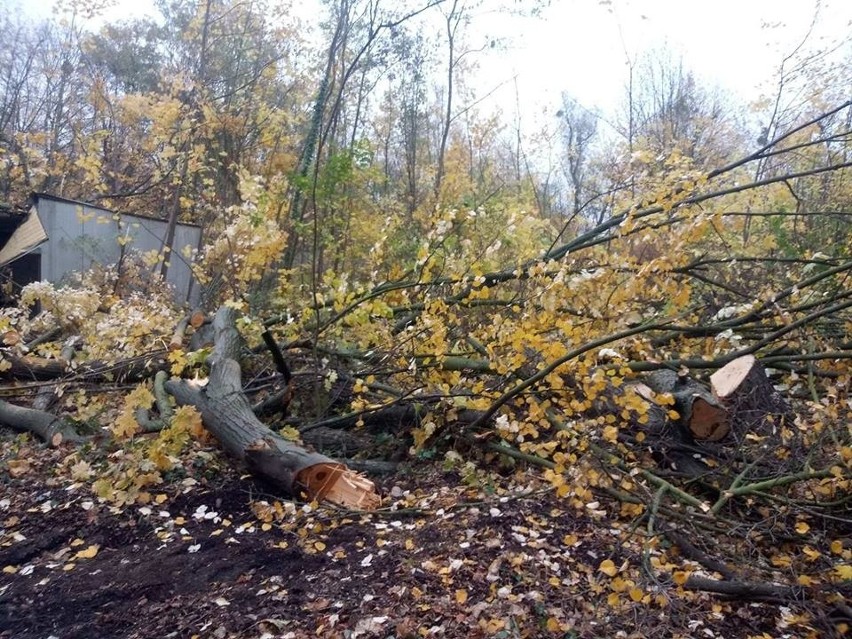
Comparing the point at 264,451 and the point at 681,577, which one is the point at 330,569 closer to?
the point at 264,451

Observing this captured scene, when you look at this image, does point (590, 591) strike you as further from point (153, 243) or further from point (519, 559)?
point (153, 243)

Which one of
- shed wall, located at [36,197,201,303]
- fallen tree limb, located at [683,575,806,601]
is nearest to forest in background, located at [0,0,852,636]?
fallen tree limb, located at [683,575,806,601]

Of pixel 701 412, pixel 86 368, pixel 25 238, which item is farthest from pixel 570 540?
pixel 25 238

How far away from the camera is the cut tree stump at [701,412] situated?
3.94 metres

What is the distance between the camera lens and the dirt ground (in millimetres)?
2764

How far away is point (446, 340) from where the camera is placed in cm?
462

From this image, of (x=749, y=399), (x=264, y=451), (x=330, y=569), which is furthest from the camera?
(x=264, y=451)

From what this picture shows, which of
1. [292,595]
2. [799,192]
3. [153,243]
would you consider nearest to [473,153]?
[153,243]

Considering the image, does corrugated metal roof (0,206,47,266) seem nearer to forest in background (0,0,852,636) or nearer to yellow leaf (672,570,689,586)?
forest in background (0,0,852,636)

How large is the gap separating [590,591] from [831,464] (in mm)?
1343

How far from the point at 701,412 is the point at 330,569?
7.44ft

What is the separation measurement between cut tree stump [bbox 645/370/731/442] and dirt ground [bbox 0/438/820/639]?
890mm

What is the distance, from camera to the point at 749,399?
12.7 feet

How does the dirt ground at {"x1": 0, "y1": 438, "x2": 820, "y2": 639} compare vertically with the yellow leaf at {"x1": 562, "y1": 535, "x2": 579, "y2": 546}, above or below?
below
